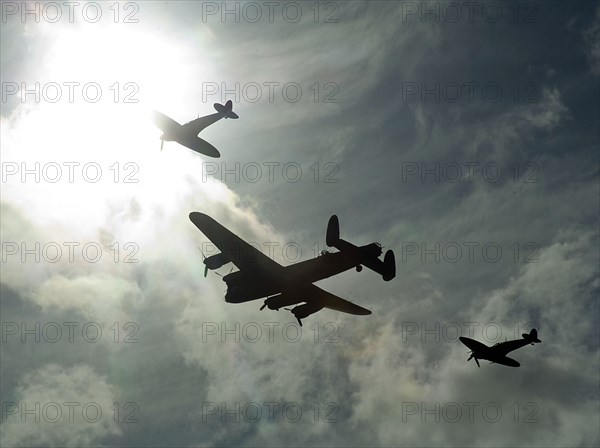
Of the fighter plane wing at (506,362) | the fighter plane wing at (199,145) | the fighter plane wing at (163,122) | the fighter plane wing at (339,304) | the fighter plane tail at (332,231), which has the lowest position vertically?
the fighter plane wing at (506,362)

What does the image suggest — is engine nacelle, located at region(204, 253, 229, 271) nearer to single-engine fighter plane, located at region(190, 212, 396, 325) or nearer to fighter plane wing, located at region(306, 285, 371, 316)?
single-engine fighter plane, located at region(190, 212, 396, 325)

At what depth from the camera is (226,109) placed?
6531cm

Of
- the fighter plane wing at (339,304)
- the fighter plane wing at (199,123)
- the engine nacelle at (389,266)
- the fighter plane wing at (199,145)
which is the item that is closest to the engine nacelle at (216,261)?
the fighter plane wing at (339,304)

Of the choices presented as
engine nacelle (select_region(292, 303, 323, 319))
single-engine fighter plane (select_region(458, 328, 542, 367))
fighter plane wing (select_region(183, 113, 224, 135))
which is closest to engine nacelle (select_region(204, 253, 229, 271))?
engine nacelle (select_region(292, 303, 323, 319))

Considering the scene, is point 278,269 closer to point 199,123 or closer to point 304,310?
point 304,310

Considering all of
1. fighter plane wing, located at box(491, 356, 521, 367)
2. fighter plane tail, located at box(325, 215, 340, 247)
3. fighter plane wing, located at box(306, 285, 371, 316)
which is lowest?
fighter plane wing, located at box(491, 356, 521, 367)

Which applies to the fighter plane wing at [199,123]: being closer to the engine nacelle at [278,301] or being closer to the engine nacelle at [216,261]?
the engine nacelle at [216,261]

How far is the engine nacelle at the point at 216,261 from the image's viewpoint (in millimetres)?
59656

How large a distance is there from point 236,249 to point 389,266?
54.3 feet

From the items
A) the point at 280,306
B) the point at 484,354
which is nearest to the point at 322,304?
the point at 280,306

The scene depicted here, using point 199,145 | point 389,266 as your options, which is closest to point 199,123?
point 199,145

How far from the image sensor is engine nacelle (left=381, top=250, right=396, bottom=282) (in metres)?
55.6

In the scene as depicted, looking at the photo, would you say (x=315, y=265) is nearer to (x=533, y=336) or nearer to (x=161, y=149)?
(x=161, y=149)

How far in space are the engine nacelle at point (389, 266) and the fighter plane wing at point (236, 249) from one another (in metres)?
10.8
